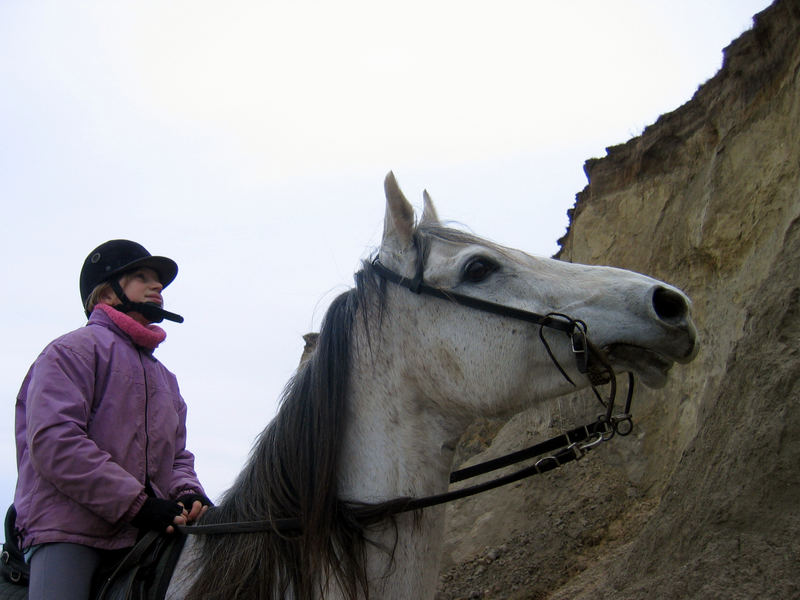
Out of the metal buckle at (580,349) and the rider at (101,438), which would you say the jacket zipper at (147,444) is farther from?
the metal buckle at (580,349)

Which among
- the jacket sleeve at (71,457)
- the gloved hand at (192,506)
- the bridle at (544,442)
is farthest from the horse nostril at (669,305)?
the jacket sleeve at (71,457)

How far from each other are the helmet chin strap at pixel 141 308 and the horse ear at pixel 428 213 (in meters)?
1.49

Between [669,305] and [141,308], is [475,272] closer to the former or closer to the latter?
[669,305]

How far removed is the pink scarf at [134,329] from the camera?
3.24 m

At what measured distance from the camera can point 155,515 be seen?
2715 millimetres

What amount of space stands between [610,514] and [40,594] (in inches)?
217

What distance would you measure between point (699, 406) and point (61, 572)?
6050 millimetres

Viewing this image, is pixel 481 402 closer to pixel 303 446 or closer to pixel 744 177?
pixel 303 446

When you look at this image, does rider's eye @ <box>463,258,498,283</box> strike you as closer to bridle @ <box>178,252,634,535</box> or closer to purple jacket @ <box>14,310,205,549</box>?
bridle @ <box>178,252,634,535</box>

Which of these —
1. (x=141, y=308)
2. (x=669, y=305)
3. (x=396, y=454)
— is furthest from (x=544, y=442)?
(x=141, y=308)

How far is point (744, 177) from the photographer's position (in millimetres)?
7191

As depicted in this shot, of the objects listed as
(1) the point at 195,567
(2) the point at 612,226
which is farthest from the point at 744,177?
(1) the point at 195,567

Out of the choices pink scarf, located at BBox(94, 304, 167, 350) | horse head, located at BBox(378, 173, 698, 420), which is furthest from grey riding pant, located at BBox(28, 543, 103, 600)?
horse head, located at BBox(378, 173, 698, 420)

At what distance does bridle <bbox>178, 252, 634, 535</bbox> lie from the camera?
8.31 feet
